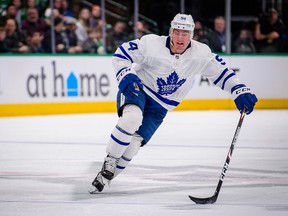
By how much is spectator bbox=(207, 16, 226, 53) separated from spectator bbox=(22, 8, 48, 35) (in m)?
2.78

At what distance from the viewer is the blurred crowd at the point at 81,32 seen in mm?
10641

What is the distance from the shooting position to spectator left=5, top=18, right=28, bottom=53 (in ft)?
34.6

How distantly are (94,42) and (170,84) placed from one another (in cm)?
686

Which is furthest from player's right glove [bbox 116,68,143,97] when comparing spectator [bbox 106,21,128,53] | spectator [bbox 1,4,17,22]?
spectator [bbox 106,21,128,53]

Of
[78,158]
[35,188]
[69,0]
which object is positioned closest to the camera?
[35,188]

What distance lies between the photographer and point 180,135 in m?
8.20

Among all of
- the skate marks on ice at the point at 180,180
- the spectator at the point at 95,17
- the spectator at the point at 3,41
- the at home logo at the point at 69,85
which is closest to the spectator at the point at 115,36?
the spectator at the point at 95,17

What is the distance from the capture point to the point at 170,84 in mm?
4793

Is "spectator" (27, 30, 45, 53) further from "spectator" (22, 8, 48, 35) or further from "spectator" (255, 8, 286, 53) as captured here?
"spectator" (255, 8, 286, 53)

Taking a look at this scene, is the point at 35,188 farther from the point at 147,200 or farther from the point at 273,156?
the point at 273,156

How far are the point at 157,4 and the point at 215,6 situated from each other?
978 millimetres

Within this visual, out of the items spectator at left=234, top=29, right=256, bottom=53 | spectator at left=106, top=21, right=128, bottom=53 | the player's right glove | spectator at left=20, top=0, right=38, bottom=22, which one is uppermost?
spectator at left=20, top=0, right=38, bottom=22

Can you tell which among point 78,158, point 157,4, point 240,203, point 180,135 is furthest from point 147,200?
point 157,4

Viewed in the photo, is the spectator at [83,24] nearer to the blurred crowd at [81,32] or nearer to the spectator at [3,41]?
the blurred crowd at [81,32]
